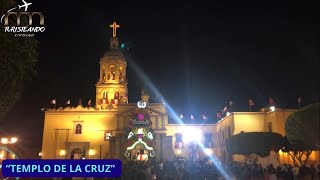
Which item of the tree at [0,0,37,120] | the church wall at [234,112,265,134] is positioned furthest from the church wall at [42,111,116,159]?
the tree at [0,0,37,120]

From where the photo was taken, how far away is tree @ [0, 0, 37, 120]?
10188 mm

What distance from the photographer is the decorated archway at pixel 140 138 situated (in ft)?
156

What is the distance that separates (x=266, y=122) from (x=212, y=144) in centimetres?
1517

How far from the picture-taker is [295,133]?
2803cm

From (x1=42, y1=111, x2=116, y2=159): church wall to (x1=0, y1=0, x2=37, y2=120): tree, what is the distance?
42584mm

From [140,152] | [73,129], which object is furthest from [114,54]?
[140,152]

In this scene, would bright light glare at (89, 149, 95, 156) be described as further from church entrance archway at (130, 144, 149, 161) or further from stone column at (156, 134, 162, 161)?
stone column at (156, 134, 162, 161)

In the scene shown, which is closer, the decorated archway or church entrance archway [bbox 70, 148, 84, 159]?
the decorated archway

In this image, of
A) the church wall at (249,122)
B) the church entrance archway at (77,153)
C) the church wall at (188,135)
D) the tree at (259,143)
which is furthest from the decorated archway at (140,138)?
the tree at (259,143)

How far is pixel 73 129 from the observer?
53.8 m

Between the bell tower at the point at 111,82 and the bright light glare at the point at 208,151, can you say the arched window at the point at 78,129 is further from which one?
the bright light glare at the point at 208,151

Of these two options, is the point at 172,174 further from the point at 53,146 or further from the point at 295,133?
the point at 53,146

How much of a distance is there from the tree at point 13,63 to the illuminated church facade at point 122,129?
36112mm

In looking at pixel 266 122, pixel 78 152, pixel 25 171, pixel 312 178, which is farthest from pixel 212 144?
pixel 25 171
